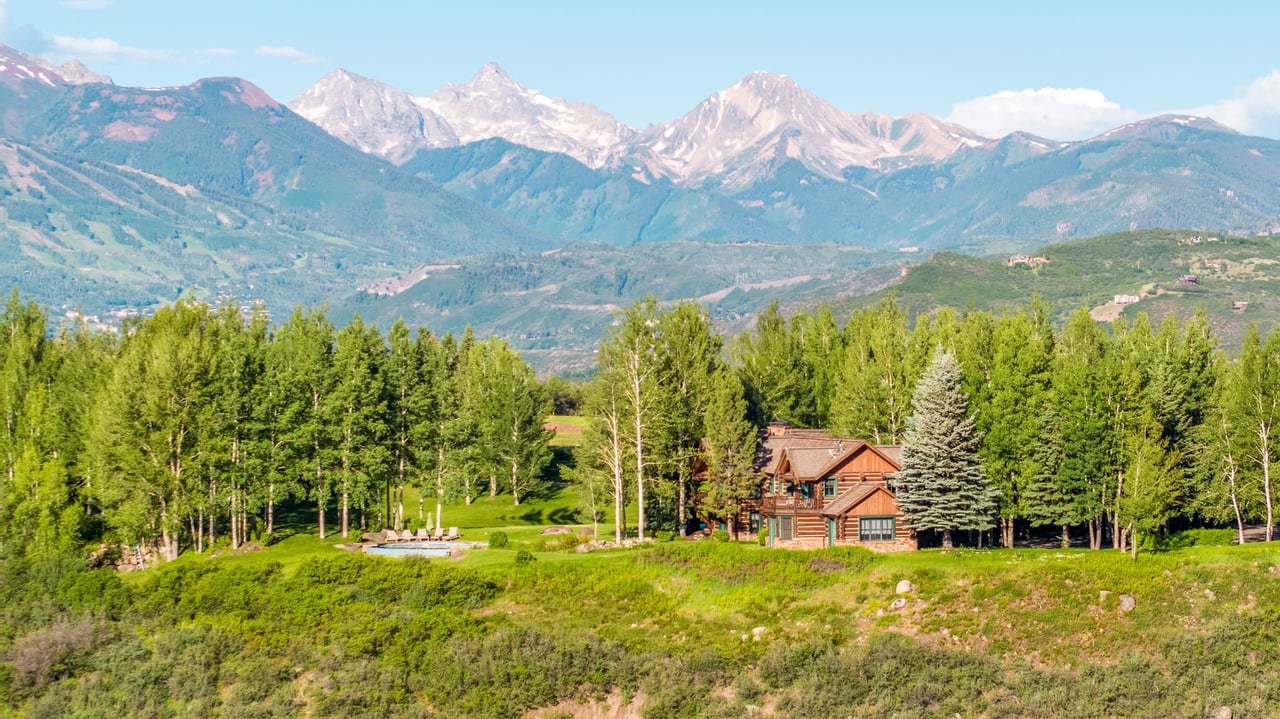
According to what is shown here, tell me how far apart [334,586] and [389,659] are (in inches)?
314

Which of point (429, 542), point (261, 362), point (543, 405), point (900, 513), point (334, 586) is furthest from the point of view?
point (543, 405)

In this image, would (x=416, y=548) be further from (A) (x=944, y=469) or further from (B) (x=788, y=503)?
(A) (x=944, y=469)

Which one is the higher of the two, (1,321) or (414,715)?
(1,321)

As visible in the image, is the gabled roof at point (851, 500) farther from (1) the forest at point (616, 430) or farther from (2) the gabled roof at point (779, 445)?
(1) the forest at point (616, 430)

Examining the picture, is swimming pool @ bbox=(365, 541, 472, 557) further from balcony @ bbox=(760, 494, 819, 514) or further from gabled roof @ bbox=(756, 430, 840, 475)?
gabled roof @ bbox=(756, 430, 840, 475)

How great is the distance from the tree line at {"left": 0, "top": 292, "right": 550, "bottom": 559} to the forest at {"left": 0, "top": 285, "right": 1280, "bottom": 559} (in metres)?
0.17

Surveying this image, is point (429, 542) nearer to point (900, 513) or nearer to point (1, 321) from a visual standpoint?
point (900, 513)

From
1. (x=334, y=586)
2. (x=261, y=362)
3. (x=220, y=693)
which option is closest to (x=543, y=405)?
(x=261, y=362)

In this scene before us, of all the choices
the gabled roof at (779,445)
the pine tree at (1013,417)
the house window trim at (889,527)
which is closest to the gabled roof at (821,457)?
the gabled roof at (779,445)

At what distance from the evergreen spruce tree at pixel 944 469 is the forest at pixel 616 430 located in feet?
6.32

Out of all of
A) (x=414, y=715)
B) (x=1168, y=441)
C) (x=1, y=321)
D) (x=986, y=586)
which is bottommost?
(x=414, y=715)

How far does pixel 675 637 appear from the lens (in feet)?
208

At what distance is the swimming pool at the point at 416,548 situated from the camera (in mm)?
74938

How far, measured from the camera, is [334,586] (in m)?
68.8
